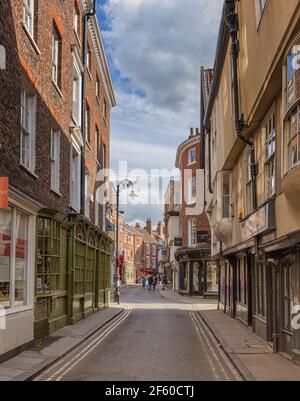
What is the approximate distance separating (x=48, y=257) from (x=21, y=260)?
2755mm

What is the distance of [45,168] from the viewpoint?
53.7 feet

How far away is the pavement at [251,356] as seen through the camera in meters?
10.8

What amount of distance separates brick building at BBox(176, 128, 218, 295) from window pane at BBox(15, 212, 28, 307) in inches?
984

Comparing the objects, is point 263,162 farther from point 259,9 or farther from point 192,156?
point 192,156

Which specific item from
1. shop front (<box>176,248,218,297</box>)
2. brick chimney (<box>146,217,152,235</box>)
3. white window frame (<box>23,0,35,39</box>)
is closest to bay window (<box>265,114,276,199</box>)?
white window frame (<box>23,0,35,39</box>)

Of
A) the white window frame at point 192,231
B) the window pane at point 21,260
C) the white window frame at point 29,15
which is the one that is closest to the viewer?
the window pane at point 21,260

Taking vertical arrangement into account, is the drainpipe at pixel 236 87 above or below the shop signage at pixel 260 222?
above

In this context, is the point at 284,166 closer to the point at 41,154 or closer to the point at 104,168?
the point at 41,154


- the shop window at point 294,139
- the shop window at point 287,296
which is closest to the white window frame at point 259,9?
the shop window at point 294,139

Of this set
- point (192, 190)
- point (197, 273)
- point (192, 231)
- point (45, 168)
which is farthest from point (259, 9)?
point (192, 231)

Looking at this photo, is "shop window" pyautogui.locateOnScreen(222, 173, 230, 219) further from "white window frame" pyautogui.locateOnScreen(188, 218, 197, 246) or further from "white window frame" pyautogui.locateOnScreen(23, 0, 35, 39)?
"white window frame" pyautogui.locateOnScreen(188, 218, 197, 246)

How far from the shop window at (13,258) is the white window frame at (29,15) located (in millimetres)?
4925

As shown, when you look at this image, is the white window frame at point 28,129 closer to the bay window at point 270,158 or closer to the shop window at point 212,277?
the bay window at point 270,158

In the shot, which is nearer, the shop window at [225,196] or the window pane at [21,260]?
the window pane at [21,260]
